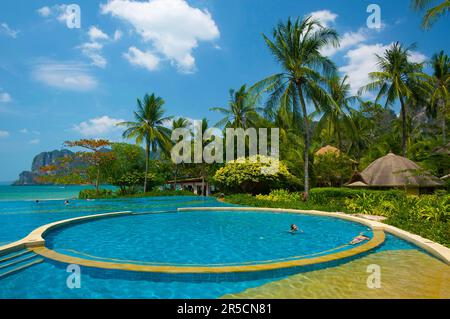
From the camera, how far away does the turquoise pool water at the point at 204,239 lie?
7.44 meters

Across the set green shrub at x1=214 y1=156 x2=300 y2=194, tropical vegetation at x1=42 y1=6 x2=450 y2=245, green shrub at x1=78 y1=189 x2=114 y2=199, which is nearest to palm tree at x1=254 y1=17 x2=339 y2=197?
tropical vegetation at x1=42 y1=6 x2=450 y2=245

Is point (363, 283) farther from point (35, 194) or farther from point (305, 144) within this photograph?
point (35, 194)

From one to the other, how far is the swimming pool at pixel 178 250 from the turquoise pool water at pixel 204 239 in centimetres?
2

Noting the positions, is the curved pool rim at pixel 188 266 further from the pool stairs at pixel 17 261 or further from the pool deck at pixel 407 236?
the pool deck at pixel 407 236

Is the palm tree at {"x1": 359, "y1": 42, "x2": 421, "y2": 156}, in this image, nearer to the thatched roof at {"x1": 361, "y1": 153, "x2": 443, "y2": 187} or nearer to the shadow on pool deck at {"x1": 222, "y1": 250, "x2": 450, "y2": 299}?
the thatched roof at {"x1": 361, "y1": 153, "x2": 443, "y2": 187}

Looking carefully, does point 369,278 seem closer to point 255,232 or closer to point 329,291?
point 329,291

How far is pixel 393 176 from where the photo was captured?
1794 cm

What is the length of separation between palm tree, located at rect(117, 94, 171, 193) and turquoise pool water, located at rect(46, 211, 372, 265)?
16800mm

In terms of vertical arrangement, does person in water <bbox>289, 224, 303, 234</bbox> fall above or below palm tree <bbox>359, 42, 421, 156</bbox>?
below

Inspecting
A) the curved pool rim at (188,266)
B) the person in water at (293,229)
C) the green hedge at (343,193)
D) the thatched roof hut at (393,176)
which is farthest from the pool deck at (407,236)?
the thatched roof hut at (393,176)

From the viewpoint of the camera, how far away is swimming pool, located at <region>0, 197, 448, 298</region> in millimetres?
5125

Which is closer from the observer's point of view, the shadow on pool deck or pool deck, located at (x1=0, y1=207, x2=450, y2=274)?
the shadow on pool deck

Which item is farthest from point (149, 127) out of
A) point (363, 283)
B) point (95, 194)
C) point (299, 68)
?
point (363, 283)
